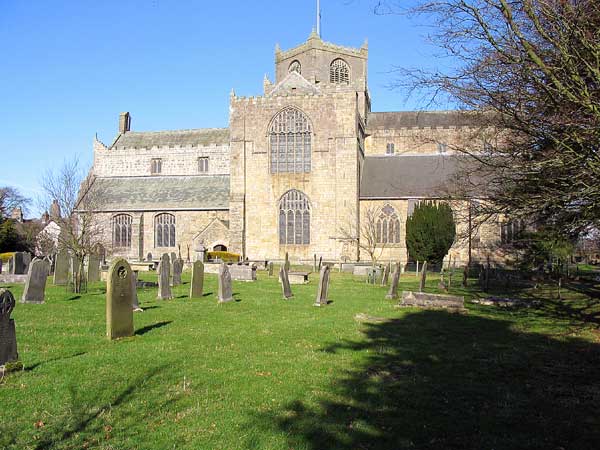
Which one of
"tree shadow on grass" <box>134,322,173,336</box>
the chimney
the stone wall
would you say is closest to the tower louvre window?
the stone wall

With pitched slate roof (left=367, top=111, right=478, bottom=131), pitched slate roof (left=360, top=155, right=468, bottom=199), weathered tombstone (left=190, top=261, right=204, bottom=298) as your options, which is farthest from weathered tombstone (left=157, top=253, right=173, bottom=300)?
pitched slate roof (left=367, top=111, right=478, bottom=131)

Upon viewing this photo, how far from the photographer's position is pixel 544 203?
995 cm

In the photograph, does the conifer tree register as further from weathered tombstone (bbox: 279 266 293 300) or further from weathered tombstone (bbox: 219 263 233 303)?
weathered tombstone (bbox: 219 263 233 303)

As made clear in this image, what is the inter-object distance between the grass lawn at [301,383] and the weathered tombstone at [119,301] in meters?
0.33

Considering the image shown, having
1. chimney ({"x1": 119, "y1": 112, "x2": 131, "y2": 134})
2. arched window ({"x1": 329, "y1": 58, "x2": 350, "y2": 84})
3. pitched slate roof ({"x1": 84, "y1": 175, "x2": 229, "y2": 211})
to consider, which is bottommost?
pitched slate roof ({"x1": 84, "y1": 175, "x2": 229, "y2": 211})

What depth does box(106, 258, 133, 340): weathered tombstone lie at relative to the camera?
922 cm

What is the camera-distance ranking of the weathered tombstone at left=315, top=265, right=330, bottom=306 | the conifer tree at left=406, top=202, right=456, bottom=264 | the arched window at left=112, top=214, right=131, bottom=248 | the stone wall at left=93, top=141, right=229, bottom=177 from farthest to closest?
the stone wall at left=93, top=141, right=229, bottom=177, the arched window at left=112, top=214, right=131, bottom=248, the conifer tree at left=406, top=202, right=456, bottom=264, the weathered tombstone at left=315, top=265, right=330, bottom=306

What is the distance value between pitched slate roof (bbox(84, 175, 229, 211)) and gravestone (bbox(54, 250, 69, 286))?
59.7 feet

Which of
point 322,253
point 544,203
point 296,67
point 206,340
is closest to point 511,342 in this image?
point 544,203

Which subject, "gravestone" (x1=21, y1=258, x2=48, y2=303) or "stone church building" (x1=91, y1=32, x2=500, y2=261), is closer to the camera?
"gravestone" (x1=21, y1=258, x2=48, y2=303)

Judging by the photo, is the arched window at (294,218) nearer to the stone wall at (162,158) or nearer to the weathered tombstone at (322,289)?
the stone wall at (162,158)

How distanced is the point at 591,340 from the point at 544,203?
2588mm

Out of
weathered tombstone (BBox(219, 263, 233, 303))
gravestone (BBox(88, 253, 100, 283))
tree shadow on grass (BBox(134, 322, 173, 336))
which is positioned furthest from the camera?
gravestone (BBox(88, 253, 100, 283))

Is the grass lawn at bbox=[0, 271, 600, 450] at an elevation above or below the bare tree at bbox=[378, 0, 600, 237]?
below
